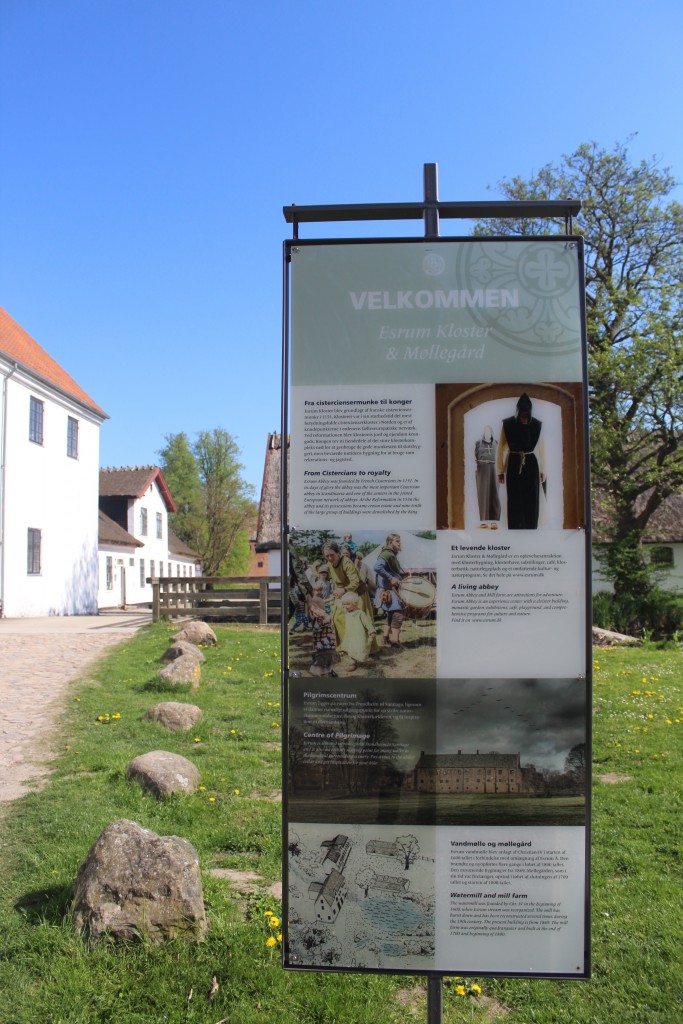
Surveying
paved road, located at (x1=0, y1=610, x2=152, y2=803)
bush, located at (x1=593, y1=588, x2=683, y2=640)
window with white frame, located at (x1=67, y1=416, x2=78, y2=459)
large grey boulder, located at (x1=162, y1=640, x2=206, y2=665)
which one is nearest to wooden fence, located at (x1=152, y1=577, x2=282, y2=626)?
paved road, located at (x1=0, y1=610, x2=152, y2=803)

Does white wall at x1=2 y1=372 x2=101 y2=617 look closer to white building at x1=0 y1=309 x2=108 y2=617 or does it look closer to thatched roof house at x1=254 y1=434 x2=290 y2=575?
white building at x1=0 y1=309 x2=108 y2=617

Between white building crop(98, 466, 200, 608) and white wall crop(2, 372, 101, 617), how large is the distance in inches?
181

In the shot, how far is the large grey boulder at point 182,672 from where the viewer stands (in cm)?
1031

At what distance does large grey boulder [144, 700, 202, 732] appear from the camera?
805cm

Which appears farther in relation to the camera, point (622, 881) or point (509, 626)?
point (622, 881)

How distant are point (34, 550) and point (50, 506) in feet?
6.65

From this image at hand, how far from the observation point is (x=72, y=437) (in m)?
30.2

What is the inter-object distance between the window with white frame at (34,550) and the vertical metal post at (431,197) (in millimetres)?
25245

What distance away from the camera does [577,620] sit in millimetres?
2803

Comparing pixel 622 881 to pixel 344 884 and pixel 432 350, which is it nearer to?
pixel 344 884

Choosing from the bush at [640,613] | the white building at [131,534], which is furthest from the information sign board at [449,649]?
the white building at [131,534]

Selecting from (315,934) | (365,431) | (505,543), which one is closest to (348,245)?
(365,431)

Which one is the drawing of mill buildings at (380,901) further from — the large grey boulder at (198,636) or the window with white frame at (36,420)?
the window with white frame at (36,420)

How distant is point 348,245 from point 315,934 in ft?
8.36
